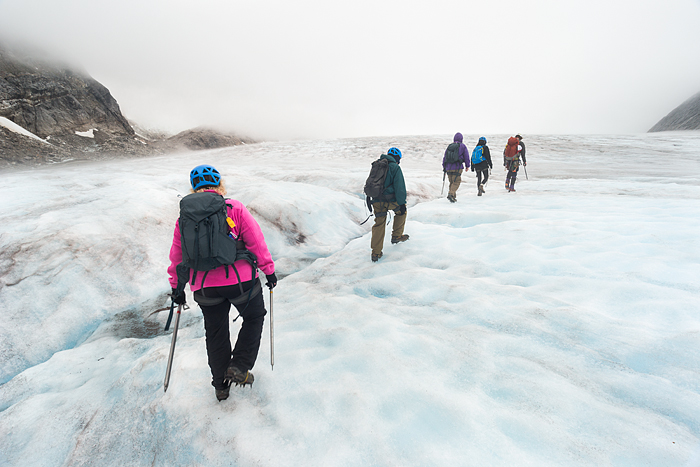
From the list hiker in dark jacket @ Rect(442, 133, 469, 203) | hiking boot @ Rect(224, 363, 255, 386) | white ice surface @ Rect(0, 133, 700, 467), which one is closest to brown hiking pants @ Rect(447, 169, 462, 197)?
hiker in dark jacket @ Rect(442, 133, 469, 203)

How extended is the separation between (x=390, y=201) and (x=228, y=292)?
4.21m

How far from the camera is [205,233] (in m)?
2.41

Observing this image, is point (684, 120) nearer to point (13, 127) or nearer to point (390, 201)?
point (390, 201)

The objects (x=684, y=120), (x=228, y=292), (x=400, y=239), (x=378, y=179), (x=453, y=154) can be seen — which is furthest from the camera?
(x=684, y=120)

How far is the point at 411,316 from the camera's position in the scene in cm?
418

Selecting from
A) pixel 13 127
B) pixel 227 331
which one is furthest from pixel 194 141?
pixel 227 331

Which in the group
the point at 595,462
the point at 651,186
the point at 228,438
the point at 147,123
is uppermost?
the point at 147,123

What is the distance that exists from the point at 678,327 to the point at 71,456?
618 cm

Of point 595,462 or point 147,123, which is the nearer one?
point 595,462

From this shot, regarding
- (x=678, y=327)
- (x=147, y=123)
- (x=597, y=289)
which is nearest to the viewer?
(x=678, y=327)

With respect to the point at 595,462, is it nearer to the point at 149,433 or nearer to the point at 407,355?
the point at 407,355

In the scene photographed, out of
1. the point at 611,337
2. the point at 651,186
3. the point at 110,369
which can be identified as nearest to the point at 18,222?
the point at 110,369

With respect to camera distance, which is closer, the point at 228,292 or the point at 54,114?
the point at 228,292

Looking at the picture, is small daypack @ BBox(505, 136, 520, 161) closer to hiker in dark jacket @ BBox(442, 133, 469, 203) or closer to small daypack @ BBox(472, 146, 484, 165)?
small daypack @ BBox(472, 146, 484, 165)
